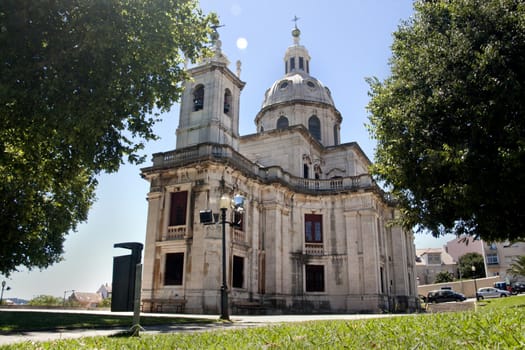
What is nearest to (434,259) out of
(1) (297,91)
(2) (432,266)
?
(2) (432,266)

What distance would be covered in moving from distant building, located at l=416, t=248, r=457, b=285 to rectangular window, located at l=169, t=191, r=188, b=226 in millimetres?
66432

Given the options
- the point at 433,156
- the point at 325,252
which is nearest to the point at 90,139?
the point at 433,156

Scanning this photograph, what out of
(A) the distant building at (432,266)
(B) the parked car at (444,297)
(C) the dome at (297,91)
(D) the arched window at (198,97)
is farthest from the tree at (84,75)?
(A) the distant building at (432,266)

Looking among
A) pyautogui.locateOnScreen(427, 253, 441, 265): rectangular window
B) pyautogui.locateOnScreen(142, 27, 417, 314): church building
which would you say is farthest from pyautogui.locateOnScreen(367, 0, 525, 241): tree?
pyautogui.locateOnScreen(427, 253, 441, 265): rectangular window

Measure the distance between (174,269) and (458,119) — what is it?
53.7 ft

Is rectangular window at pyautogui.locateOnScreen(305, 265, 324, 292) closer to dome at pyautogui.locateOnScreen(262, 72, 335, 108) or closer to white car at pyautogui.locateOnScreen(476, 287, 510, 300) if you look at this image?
dome at pyautogui.locateOnScreen(262, 72, 335, 108)

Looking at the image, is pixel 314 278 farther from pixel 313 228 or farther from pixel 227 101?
pixel 227 101

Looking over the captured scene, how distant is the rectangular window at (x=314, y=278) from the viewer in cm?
2809

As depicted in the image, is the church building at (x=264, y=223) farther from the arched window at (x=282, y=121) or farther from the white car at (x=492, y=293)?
the white car at (x=492, y=293)

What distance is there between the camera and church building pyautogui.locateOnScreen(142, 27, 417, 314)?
22048 millimetres

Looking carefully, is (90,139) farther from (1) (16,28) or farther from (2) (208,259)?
(2) (208,259)

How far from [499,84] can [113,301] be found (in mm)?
10696

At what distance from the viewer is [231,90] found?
91.9 ft

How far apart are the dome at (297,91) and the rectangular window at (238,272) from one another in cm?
1801
